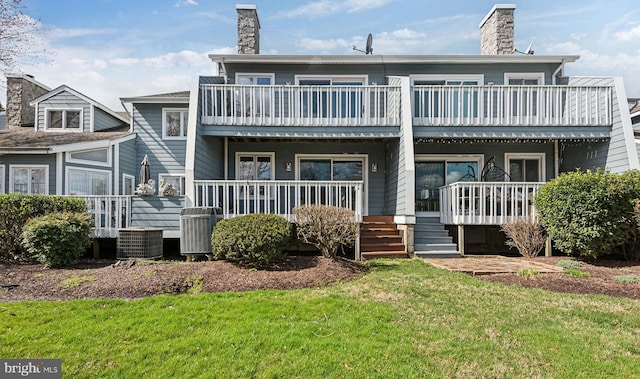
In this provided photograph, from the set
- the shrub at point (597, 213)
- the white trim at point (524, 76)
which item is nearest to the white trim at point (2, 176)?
the shrub at point (597, 213)

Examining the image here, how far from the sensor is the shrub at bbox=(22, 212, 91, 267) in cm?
652

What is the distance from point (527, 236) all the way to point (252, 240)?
710 cm

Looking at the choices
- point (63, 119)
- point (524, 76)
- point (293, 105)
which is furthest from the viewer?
point (63, 119)

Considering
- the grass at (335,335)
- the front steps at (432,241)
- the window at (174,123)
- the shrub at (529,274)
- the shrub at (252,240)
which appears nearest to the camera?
the grass at (335,335)

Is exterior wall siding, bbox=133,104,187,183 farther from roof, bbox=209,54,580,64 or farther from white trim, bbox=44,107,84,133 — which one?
roof, bbox=209,54,580,64

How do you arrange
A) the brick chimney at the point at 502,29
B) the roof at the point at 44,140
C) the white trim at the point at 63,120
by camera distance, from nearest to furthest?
1. the roof at the point at 44,140
2. the brick chimney at the point at 502,29
3. the white trim at the point at 63,120

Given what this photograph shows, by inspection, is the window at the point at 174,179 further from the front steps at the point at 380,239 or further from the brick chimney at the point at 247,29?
the front steps at the point at 380,239

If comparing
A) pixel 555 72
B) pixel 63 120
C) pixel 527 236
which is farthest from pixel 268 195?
pixel 63 120

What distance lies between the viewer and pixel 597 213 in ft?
23.9

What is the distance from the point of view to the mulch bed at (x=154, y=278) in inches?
207

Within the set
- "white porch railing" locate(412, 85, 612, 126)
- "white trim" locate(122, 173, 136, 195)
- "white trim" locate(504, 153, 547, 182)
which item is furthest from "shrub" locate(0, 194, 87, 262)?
"white trim" locate(504, 153, 547, 182)

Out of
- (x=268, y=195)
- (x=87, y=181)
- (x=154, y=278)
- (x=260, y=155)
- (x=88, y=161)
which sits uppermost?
(x=260, y=155)

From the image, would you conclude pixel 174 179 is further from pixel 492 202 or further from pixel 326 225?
pixel 492 202

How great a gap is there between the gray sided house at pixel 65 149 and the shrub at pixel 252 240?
142 inches
